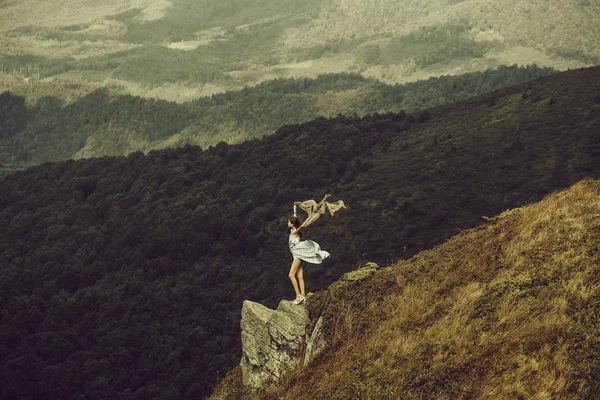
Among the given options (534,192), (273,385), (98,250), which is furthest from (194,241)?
(273,385)

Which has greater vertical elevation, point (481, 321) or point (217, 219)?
point (481, 321)

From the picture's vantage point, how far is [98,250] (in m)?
138

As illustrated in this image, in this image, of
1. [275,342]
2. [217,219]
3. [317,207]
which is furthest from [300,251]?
[217,219]

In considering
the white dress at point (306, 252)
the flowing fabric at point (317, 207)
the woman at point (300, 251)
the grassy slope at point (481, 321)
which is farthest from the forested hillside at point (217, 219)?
the white dress at point (306, 252)

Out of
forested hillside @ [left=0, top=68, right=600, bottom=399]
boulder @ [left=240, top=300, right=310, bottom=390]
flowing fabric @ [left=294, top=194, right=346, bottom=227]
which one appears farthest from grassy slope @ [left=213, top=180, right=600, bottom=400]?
forested hillside @ [left=0, top=68, right=600, bottom=399]

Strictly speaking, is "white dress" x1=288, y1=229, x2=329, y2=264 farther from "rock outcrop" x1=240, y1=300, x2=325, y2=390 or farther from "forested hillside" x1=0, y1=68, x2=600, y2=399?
"forested hillside" x1=0, y1=68, x2=600, y2=399

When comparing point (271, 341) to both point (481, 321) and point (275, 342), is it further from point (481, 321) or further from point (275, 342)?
point (481, 321)

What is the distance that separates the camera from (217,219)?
435ft

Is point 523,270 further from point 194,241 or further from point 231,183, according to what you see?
point 231,183

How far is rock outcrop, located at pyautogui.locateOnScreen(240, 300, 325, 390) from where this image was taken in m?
23.4

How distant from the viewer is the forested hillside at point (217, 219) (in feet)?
321

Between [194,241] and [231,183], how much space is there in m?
21.9

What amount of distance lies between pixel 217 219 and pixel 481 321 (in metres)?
114

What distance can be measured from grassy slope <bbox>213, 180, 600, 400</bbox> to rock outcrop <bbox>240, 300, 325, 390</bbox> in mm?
514
